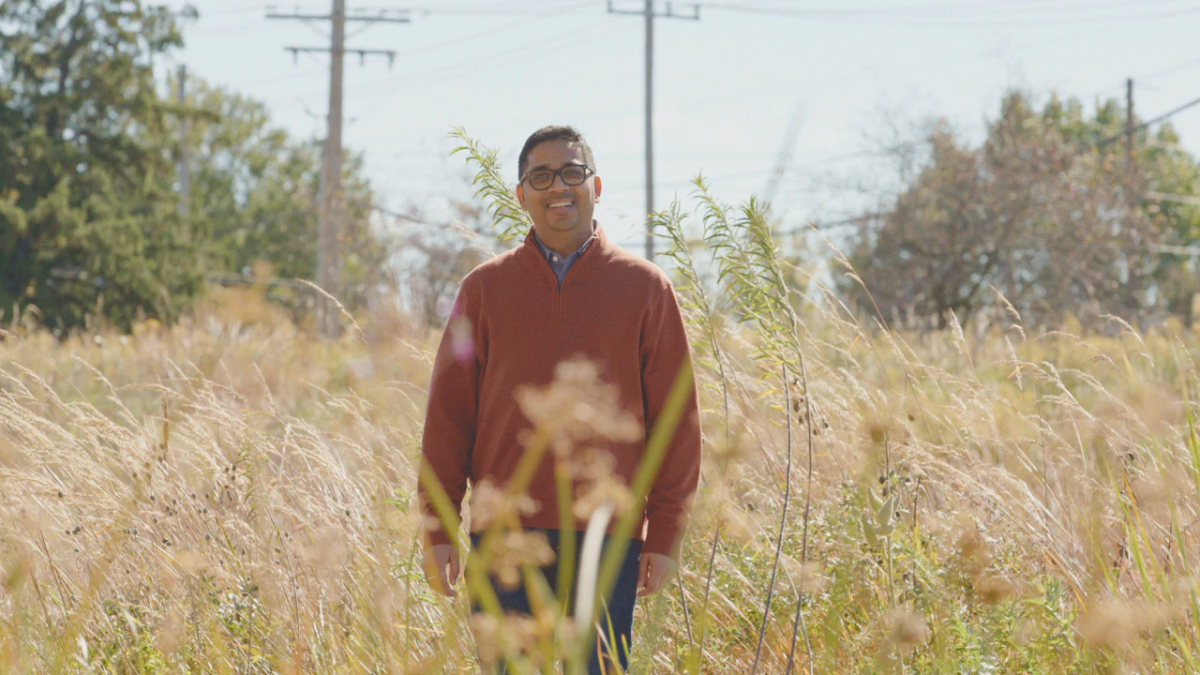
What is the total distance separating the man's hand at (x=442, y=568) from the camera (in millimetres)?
2418

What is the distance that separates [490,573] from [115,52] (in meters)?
24.9

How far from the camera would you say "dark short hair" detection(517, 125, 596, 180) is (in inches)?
102

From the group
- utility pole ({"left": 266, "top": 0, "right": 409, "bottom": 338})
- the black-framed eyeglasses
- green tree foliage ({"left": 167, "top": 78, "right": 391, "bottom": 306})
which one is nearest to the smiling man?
the black-framed eyeglasses

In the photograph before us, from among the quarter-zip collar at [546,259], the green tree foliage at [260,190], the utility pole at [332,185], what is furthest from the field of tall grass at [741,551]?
the green tree foliage at [260,190]

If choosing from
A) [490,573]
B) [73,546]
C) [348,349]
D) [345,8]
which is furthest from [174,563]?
[345,8]

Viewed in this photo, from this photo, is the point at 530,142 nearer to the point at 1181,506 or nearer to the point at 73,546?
the point at 73,546

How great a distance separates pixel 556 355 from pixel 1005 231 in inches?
740

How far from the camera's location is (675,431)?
252 centimetres

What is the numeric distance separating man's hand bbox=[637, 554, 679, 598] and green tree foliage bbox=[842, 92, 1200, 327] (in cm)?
1762

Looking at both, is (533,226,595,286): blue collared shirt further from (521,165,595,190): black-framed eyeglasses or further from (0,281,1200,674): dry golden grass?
(0,281,1200,674): dry golden grass

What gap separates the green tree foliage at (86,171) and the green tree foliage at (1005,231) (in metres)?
15.2

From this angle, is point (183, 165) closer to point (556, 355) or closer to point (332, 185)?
point (332, 185)

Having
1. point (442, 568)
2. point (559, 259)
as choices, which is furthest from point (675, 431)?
point (442, 568)

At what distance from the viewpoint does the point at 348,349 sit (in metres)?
14.4
